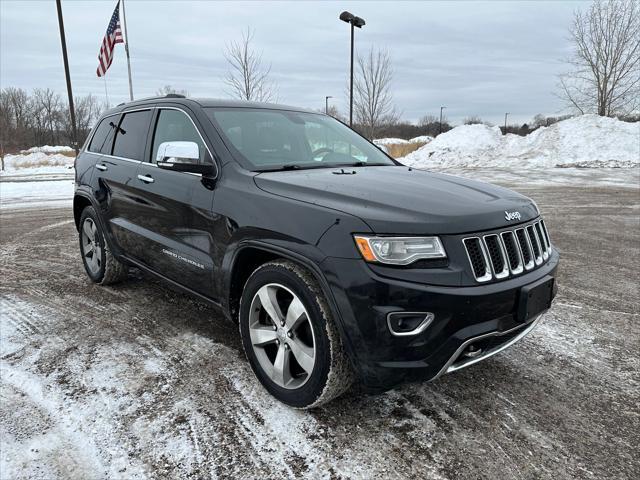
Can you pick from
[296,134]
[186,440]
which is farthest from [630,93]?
[186,440]

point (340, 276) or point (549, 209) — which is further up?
point (340, 276)

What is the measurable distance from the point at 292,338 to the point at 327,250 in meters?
0.60

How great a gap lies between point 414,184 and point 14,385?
2.76 metres

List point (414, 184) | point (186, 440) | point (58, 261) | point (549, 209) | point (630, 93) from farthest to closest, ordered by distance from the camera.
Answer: point (630, 93) < point (549, 209) < point (58, 261) < point (414, 184) < point (186, 440)

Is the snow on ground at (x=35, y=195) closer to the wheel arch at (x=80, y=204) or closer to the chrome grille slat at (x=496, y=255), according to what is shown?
the wheel arch at (x=80, y=204)

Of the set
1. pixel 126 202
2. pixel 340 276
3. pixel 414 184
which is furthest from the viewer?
pixel 126 202

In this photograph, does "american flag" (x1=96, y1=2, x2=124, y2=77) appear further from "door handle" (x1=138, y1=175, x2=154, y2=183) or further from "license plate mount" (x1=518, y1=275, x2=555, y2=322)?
"license plate mount" (x1=518, y1=275, x2=555, y2=322)

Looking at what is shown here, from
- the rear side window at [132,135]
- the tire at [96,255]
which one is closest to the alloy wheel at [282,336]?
the rear side window at [132,135]

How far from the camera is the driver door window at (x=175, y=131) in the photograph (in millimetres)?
3242

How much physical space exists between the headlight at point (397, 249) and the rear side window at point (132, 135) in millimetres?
2563

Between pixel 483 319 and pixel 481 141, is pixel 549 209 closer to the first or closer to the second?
pixel 483 319

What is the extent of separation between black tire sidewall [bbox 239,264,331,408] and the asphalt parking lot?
0.11 m

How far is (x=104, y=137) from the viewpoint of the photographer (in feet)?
15.7

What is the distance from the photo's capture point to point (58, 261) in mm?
5992
